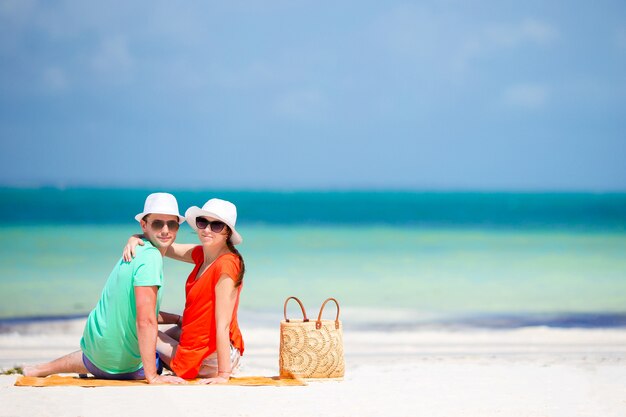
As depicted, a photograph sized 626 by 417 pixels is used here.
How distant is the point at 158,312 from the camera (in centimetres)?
525

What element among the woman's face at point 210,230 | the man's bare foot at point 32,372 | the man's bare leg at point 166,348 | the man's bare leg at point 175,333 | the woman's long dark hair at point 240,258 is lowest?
the man's bare foot at point 32,372

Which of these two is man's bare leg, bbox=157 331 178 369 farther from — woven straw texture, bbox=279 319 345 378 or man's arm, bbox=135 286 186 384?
woven straw texture, bbox=279 319 345 378

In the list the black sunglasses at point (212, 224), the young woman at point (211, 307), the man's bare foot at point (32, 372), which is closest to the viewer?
the young woman at point (211, 307)

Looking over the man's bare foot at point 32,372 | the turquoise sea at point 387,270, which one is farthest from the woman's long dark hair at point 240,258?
the turquoise sea at point 387,270

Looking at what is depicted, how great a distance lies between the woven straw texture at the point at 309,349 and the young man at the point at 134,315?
664mm

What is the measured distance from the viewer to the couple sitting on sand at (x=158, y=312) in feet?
16.6

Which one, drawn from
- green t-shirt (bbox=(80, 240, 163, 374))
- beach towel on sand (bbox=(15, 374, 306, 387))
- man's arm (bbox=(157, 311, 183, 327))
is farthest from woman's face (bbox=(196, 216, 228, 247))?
beach towel on sand (bbox=(15, 374, 306, 387))

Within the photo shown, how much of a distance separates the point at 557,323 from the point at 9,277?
8.79 metres

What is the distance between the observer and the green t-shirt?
5055mm

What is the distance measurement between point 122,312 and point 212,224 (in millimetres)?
671

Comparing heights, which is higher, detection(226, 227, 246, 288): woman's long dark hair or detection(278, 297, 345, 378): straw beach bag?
detection(226, 227, 246, 288): woman's long dark hair

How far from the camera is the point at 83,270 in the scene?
16.4 m

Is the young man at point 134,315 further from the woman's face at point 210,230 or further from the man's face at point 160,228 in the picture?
the woman's face at point 210,230

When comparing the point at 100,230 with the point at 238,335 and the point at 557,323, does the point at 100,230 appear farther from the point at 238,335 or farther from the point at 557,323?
the point at 238,335
